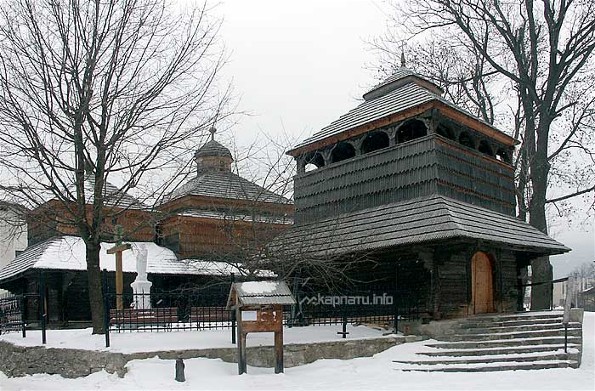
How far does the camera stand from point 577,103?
2397 centimetres

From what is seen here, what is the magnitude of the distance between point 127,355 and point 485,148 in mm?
13211

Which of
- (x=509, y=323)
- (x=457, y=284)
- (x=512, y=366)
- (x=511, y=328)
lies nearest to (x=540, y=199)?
(x=457, y=284)

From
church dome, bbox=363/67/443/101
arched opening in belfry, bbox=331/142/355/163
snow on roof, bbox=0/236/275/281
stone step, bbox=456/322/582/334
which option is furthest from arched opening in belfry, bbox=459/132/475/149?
snow on roof, bbox=0/236/275/281

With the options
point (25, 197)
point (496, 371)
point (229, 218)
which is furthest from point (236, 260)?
point (496, 371)

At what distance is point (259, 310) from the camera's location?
11312mm

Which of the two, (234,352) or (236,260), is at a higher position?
(236,260)

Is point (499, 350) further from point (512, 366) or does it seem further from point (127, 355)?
point (127, 355)

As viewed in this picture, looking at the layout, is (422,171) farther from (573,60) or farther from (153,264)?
(153,264)

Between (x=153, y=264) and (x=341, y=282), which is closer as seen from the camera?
(x=341, y=282)

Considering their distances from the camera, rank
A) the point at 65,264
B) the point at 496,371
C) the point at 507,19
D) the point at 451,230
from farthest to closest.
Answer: the point at 507,19
the point at 65,264
the point at 451,230
the point at 496,371

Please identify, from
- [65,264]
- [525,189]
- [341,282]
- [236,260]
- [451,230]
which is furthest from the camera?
[525,189]

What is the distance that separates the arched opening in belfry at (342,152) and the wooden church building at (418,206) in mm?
37

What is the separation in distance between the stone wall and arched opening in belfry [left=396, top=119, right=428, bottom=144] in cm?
645

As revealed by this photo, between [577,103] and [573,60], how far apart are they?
2.33 metres
